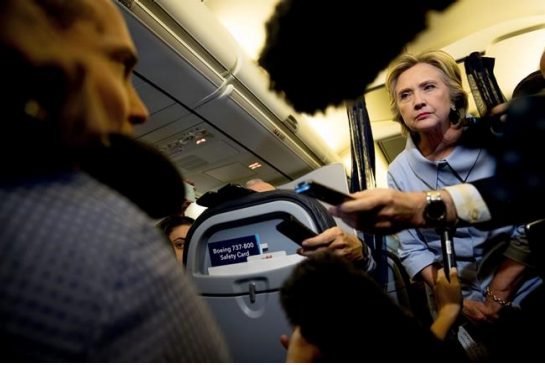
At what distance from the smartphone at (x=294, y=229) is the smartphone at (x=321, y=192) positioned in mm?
327

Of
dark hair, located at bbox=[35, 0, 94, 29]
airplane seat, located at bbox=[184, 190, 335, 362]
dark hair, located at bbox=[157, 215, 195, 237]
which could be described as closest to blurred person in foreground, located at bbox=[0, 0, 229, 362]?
dark hair, located at bbox=[35, 0, 94, 29]

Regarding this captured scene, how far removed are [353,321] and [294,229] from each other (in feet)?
2.09

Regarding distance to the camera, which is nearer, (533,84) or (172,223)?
(533,84)

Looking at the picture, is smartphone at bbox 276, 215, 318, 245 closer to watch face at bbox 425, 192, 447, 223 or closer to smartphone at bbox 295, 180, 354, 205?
smartphone at bbox 295, 180, 354, 205

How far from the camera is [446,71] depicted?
62.9 inches

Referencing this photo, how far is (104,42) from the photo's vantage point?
0.60m

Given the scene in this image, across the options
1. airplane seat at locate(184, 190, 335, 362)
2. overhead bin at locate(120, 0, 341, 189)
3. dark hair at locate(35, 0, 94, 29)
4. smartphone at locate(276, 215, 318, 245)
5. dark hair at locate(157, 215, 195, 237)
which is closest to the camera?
dark hair at locate(35, 0, 94, 29)

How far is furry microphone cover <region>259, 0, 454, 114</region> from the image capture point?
122cm

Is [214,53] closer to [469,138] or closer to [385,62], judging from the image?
[385,62]

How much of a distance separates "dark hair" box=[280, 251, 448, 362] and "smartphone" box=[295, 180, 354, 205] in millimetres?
196

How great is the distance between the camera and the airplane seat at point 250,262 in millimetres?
1529

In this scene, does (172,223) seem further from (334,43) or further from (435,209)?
(435,209)

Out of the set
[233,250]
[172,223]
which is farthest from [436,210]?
[172,223]

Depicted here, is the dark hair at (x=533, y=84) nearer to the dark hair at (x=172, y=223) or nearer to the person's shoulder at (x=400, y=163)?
the person's shoulder at (x=400, y=163)
